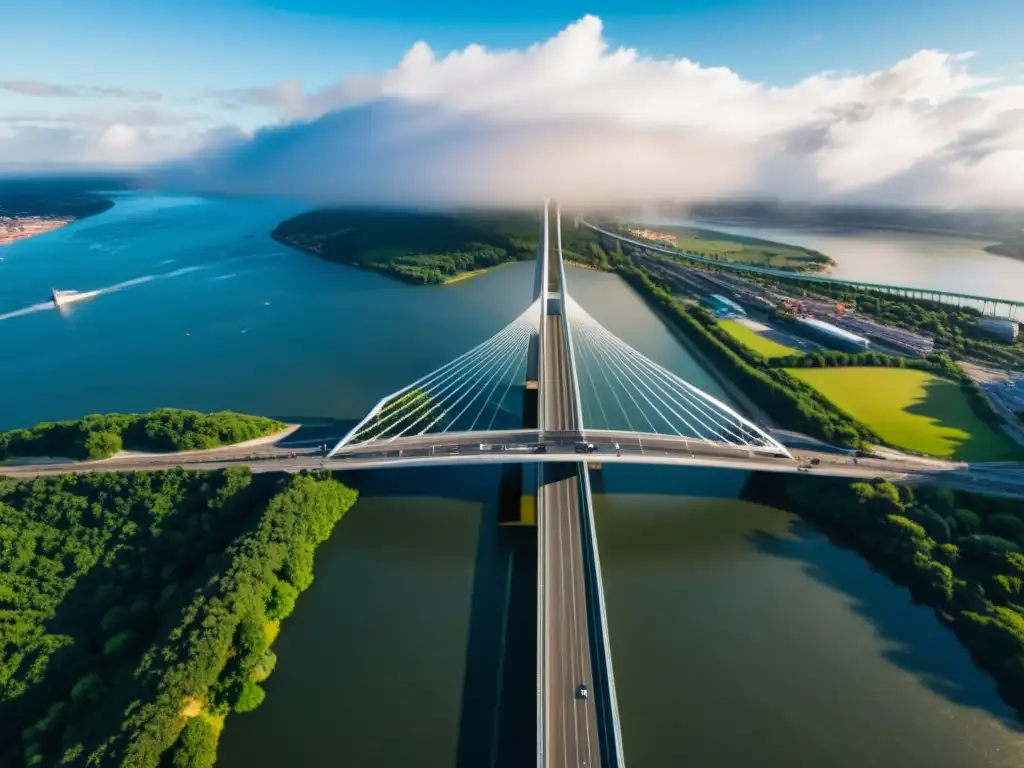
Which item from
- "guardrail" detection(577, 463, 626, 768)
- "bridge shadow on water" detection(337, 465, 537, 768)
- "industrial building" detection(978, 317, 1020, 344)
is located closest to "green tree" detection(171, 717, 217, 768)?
"bridge shadow on water" detection(337, 465, 537, 768)

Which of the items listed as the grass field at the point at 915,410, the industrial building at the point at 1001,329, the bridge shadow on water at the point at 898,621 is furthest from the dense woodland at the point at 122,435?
the industrial building at the point at 1001,329

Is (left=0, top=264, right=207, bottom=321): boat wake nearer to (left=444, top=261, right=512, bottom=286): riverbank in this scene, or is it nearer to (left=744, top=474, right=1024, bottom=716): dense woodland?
(left=444, top=261, right=512, bottom=286): riverbank

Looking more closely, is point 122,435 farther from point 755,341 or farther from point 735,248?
point 735,248

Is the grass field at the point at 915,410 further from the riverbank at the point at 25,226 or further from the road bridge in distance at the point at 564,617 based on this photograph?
the riverbank at the point at 25,226

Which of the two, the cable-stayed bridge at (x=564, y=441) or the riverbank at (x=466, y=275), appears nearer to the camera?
the cable-stayed bridge at (x=564, y=441)

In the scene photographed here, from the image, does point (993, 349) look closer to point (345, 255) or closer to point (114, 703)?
point (114, 703)

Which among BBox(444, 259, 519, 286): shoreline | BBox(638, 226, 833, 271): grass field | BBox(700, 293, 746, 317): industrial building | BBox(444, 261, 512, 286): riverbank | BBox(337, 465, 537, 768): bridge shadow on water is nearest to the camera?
BBox(337, 465, 537, 768): bridge shadow on water

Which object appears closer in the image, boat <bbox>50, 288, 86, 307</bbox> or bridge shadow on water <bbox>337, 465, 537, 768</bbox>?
bridge shadow on water <bbox>337, 465, 537, 768</bbox>

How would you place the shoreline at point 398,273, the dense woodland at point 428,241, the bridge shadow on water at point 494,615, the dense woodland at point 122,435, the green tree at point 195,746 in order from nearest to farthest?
1. the green tree at point 195,746
2. the bridge shadow on water at point 494,615
3. the dense woodland at point 122,435
4. the shoreline at point 398,273
5. the dense woodland at point 428,241
